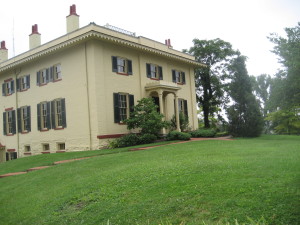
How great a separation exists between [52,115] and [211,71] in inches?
742

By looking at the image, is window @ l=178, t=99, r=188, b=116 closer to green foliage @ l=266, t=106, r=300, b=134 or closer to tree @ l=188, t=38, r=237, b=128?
tree @ l=188, t=38, r=237, b=128

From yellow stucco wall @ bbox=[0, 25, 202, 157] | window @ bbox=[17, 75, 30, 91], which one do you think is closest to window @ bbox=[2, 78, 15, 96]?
window @ bbox=[17, 75, 30, 91]

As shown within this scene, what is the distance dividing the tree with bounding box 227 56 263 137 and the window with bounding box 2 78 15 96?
1807cm

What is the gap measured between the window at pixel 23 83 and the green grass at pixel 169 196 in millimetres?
15512

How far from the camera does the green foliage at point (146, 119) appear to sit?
18.3 meters

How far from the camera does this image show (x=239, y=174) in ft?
21.6

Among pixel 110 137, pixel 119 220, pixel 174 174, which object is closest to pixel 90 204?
pixel 119 220

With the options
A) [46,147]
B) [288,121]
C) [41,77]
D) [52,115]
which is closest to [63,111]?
[52,115]

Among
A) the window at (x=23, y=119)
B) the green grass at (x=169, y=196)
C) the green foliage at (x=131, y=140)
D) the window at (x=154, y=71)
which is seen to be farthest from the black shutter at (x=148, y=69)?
the green grass at (x=169, y=196)

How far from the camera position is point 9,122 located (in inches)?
990

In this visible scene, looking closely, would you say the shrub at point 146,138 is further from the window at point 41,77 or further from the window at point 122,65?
the window at point 41,77

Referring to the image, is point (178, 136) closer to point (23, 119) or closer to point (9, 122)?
point (23, 119)

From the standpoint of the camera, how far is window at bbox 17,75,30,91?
23.2 m

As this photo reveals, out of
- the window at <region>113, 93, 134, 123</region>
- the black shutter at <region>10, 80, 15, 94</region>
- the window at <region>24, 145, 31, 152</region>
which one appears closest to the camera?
the window at <region>113, 93, 134, 123</region>
